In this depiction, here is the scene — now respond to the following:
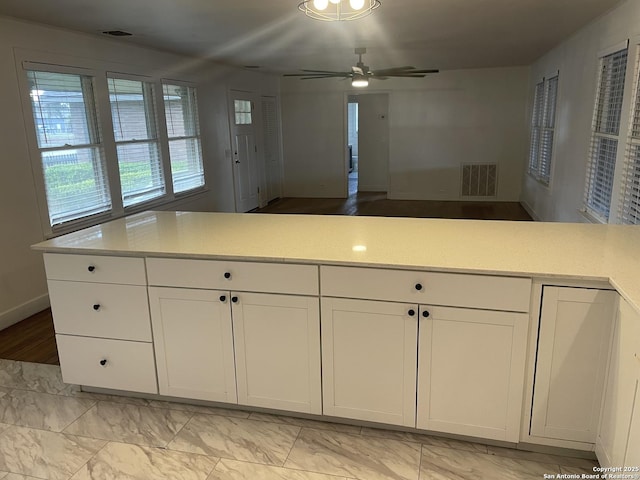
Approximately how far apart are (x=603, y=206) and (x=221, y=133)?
4999 millimetres

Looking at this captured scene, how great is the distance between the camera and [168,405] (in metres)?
2.50

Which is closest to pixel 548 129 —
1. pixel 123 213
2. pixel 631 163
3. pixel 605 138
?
pixel 605 138

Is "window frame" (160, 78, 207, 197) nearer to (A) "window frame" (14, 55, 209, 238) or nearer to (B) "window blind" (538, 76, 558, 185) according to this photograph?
(A) "window frame" (14, 55, 209, 238)

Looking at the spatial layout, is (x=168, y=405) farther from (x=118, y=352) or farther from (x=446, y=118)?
(x=446, y=118)

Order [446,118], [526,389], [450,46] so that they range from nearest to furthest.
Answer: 1. [526,389]
2. [450,46]
3. [446,118]

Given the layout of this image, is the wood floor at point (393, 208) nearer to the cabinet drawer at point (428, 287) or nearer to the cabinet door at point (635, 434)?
the cabinet drawer at point (428, 287)

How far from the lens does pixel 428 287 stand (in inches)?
77.0

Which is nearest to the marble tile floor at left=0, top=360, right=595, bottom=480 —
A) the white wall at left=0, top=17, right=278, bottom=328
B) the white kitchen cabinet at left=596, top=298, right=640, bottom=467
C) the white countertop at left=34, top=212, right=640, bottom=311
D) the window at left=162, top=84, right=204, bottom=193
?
the white kitchen cabinet at left=596, top=298, right=640, bottom=467

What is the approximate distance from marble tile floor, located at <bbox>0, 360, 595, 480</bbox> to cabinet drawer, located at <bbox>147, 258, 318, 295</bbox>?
2.24ft

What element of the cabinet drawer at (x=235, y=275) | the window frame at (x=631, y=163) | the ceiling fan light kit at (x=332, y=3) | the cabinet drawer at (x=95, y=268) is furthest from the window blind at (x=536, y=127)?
the cabinet drawer at (x=95, y=268)

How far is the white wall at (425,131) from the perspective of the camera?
27.0ft

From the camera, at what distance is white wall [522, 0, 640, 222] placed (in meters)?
3.74

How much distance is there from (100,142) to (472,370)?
4.04m

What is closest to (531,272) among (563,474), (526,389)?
(526,389)
